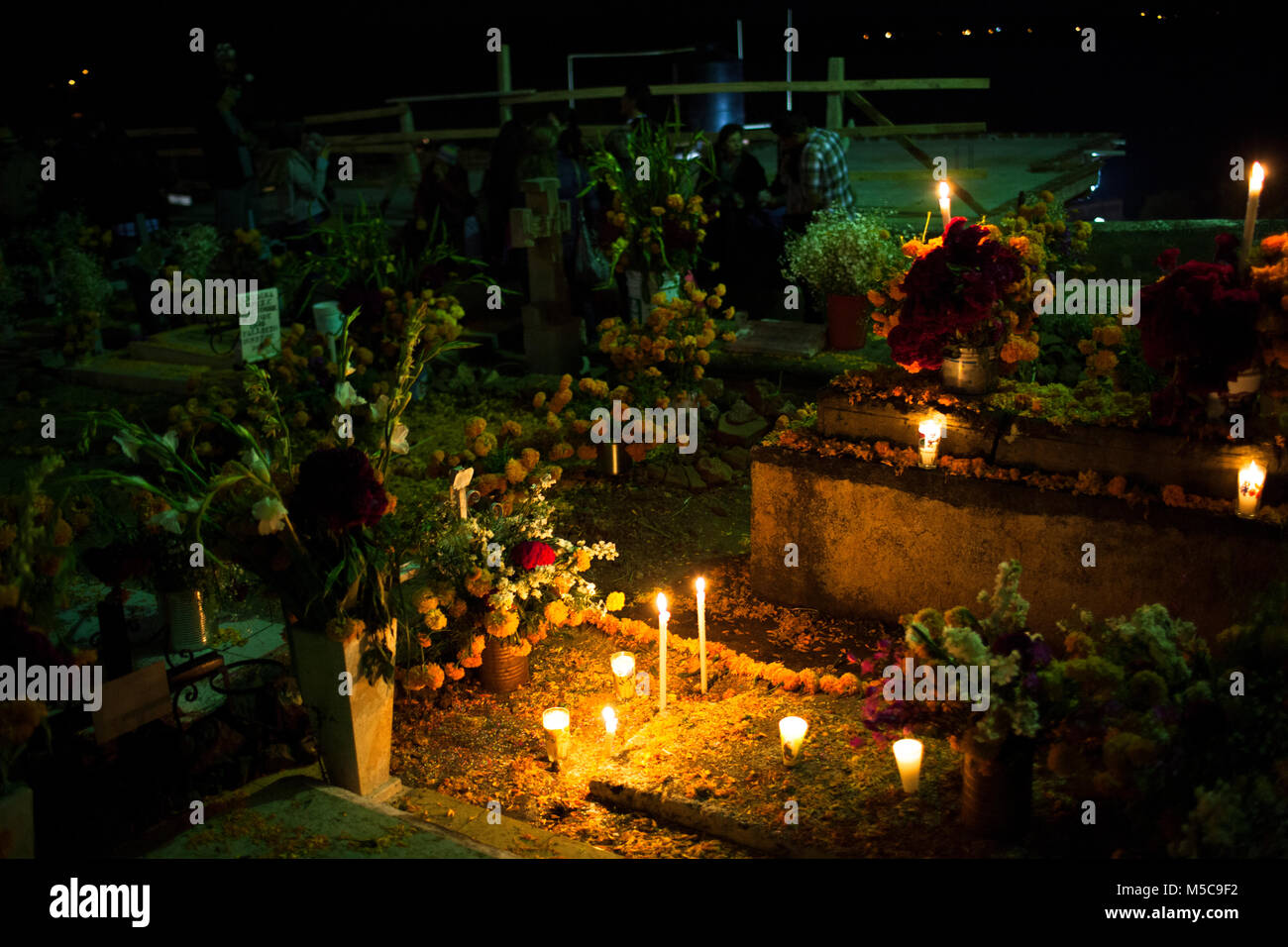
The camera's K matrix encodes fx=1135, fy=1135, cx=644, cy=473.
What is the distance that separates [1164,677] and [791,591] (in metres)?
2.41

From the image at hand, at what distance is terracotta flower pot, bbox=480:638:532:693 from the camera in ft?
16.6

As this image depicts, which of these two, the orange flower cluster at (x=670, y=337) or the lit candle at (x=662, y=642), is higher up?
the orange flower cluster at (x=670, y=337)

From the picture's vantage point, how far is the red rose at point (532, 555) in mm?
4934

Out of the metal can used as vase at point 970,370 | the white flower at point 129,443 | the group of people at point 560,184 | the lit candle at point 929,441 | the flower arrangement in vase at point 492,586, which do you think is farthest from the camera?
Result: the group of people at point 560,184

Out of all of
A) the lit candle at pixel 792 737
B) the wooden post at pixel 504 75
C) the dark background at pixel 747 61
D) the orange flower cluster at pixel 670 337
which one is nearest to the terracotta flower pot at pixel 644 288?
the orange flower cluster at pixel 670 337

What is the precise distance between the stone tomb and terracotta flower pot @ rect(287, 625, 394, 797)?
2.24 m

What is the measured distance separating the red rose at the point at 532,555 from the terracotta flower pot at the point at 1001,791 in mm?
2020

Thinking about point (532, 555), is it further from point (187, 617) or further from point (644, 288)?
point (644, 288)

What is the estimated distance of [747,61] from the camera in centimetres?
2225

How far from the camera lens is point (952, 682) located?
3.51 metres

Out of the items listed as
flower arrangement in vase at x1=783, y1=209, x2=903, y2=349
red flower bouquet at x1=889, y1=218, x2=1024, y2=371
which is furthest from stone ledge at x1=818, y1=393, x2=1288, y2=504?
flower arrangement in vase at x1=783, y1=209, x2=903, y2=349

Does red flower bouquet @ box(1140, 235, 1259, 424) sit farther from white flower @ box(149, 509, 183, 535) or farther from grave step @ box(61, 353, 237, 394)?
grave step @ box(61, 353, 237, 394)

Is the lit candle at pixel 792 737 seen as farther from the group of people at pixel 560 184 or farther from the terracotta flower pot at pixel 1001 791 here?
the group of people at pixel 560 184

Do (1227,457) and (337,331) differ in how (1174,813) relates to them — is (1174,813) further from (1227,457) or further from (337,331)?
(337,331)
